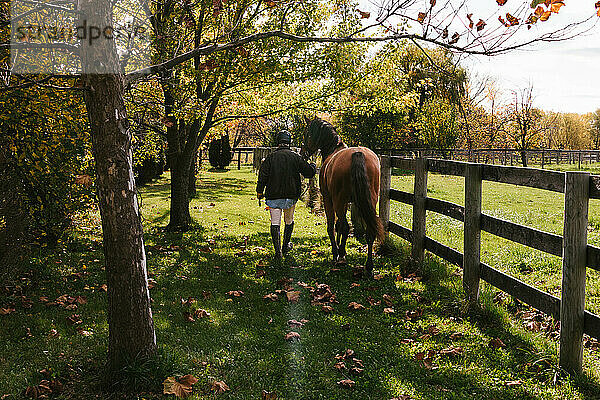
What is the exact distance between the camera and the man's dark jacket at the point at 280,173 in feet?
28.7

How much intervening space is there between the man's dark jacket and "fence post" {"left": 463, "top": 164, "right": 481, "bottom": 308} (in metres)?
3.60

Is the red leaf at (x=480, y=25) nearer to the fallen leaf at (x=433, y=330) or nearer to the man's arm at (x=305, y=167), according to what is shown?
the fallen leaf at (x=433, y=330)

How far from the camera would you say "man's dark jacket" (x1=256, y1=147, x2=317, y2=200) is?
8.74 m

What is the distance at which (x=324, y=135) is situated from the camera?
9.35m

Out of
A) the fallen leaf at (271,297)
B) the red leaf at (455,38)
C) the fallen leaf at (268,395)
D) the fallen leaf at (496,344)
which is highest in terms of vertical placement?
the red leaf at (455,38)

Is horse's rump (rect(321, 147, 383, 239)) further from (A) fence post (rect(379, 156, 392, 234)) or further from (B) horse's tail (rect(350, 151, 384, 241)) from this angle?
(A) fence post (rect(379, 156, 392, 234))

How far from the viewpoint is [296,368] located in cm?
443

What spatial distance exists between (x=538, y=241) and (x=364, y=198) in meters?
2.72

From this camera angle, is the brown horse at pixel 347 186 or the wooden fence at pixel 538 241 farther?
the brown horse at pixel 347 186

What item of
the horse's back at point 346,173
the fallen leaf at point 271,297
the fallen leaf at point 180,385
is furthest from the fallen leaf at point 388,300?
the fallen leaf at point 180,385

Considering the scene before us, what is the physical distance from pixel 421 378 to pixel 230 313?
8.05 feet

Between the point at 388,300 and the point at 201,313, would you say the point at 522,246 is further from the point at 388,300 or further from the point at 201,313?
Answer: the point at 201,313

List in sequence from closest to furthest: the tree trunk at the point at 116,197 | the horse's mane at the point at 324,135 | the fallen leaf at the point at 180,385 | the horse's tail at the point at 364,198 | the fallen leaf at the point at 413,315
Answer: the tree trunk at the point at 116,197 → the fallen leaf at the point at 180,385 → the fallen leaf at the point at 413,315 → the horse's tail at the point at 364,198 → the horse's mane at the point at 324,135

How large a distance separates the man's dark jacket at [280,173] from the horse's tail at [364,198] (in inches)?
71.5
